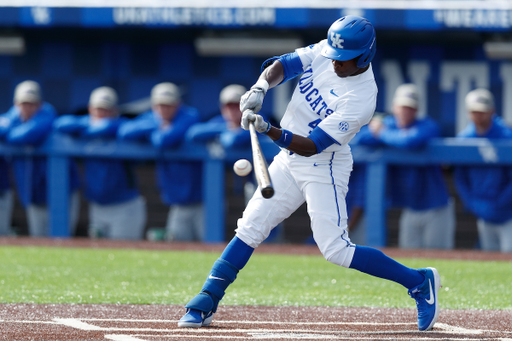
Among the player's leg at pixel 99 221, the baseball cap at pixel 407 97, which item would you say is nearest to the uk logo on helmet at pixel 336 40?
the baseball cap at pixel 407 97

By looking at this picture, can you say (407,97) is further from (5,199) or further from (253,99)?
(5,199)

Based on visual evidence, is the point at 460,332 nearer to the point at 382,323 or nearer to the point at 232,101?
the point at 382,323

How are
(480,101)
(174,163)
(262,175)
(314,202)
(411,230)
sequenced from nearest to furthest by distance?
(262,175) → (314,202) → (480,101) → (411,230) → (174,163)

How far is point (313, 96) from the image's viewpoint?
3803mm

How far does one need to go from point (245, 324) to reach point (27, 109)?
15.2 feet

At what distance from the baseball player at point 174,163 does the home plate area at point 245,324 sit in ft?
10.5

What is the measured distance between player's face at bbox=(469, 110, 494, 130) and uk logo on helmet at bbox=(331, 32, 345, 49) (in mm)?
3713

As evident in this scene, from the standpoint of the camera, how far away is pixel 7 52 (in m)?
9.37

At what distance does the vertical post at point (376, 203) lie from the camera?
285 inches

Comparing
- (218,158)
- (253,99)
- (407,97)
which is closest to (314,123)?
(253,99)

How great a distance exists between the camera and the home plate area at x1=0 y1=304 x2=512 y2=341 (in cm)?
337

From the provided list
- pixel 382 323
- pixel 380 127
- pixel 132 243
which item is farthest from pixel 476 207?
pixel 382 323

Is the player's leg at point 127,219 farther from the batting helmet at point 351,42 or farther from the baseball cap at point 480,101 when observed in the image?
the batting helmet at point 351,42

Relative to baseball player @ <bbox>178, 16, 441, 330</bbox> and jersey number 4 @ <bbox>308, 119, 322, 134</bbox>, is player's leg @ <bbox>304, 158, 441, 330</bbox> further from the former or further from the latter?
jersey number 4 @ <bbox>308, 119, 322, 134</bbox>
